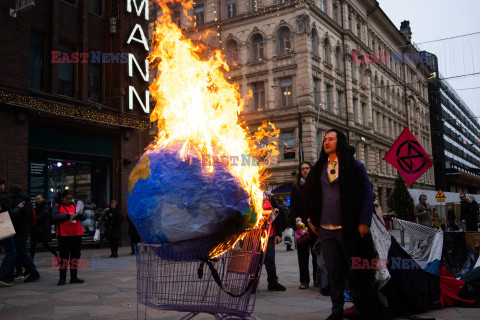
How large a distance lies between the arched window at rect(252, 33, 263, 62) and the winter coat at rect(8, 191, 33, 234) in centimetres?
2739

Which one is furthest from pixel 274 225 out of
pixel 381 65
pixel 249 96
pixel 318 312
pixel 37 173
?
pixel 381 65

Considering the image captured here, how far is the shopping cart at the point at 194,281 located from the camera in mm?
3201

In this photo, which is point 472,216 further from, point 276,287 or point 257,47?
point 257,47

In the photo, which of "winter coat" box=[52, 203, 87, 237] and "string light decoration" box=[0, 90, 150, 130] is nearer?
"winter coat" box=[52, 203, 87, 237]

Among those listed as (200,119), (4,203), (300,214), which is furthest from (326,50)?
(200,119)

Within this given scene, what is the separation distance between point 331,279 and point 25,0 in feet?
46.1

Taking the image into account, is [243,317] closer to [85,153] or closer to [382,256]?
[382,256]

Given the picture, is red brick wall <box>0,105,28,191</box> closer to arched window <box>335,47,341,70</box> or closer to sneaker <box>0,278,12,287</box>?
sneaker <box>0,278,12,287</box>

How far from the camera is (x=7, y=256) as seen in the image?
8.05 metres

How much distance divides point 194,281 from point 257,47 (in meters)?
32.5

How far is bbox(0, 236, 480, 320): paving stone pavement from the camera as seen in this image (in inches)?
201

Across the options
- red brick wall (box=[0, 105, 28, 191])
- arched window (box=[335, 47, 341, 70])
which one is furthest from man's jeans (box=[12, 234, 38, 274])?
arched window (box=[335, 47, 341, 70])

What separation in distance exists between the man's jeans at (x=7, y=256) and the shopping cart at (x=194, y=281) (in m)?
5.98

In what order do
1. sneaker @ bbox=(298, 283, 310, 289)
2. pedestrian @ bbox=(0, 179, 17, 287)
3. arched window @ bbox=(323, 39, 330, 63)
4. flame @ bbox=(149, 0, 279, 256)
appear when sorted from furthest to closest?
Answer: arched window @ bbox=(323, 39, 330, 63) → pedestrian @ bbox=(0, 179, 17, 287) → sneaker @ bbox=(298, 283, 310, 289) → flame @ bbox=(149, 0, 279, 256)
